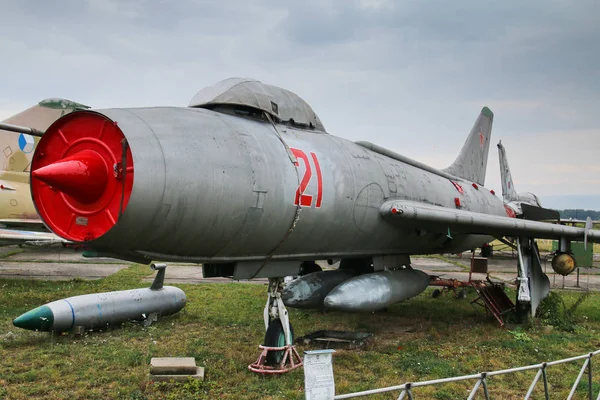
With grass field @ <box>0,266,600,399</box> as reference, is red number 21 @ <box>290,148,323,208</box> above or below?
above

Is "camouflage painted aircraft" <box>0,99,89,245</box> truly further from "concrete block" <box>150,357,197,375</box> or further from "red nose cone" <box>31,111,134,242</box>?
"red nose cone" <box>31,111,134,242</box>

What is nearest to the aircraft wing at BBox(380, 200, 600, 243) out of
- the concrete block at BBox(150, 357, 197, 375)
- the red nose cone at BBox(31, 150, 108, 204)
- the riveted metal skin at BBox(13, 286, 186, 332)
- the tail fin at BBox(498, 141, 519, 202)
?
the concrete block at BBox(150, 357, 197, 375)

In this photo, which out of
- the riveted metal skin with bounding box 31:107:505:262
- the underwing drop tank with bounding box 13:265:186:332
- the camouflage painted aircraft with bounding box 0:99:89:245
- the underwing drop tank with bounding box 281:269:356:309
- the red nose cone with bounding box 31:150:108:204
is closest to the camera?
the red nose cone with bounding box 31:150:108:204

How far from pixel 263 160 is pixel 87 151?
2065 mm

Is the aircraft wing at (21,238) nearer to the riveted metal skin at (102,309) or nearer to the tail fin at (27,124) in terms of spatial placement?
the tail fin at (27,124)

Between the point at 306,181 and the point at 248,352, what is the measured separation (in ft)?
10.3

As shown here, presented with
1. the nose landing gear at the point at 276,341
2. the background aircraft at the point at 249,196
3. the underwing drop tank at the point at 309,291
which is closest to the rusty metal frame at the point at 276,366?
the nose landing gear at the point at 276,341

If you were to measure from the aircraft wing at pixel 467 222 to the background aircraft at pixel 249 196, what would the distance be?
28 millimetres

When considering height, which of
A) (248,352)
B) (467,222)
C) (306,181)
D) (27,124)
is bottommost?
(248,352)

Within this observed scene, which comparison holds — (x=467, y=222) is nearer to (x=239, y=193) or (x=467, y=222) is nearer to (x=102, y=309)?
(x=239, y=193)

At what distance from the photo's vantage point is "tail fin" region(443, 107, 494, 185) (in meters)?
14.4

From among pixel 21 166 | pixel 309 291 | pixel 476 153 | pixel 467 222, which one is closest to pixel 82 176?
pixel 309 291

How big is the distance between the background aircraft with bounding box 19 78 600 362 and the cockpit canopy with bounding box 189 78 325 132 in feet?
0.07

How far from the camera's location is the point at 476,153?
1521cm
